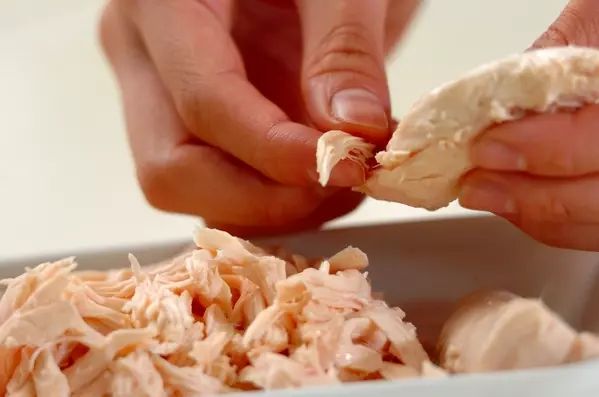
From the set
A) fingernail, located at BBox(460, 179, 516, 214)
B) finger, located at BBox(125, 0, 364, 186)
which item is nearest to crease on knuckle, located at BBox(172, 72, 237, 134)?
finger, located at BBox(125, 0, 364, 186)

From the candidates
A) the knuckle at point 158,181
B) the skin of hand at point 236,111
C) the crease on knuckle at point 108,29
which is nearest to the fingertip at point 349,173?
the skin of hand at point 236,111

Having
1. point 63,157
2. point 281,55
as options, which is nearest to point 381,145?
point 281,55

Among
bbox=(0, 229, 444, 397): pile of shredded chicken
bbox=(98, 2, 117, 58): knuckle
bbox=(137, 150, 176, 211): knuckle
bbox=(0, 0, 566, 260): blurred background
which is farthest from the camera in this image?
bbox=(0, 0, 566, 260): blurred background

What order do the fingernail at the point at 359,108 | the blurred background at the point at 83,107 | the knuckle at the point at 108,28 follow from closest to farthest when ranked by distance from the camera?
the fingernail at the point at 359,108 < the knuckle at the point at 108,28 < the blurred background at the point at 83,107

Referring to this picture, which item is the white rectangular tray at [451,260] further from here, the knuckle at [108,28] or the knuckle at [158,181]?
the knuckle at [108,28]

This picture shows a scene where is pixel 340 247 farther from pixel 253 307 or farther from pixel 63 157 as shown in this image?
pixel 63 157

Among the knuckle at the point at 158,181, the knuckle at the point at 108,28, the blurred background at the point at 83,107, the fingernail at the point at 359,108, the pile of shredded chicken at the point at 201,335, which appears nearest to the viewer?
the pile of shredded chicken at the point at 201,335

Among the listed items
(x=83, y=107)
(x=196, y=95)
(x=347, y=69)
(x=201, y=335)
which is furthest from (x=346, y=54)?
(x=83, y=107)

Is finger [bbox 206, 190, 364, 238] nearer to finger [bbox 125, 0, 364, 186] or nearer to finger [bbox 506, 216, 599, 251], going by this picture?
finger [bbox 125, 0, 364, 186]
